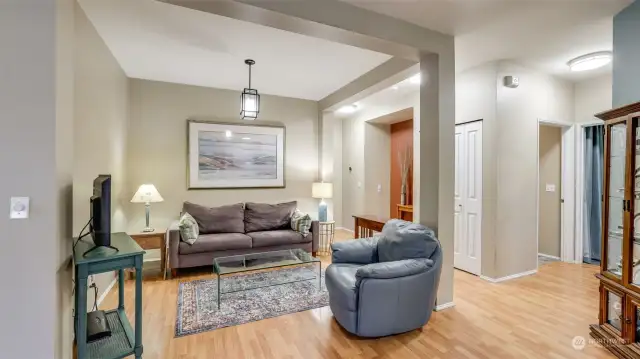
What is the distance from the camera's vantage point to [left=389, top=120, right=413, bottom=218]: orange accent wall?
20.4ft

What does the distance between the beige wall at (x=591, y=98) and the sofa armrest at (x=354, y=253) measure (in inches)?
146

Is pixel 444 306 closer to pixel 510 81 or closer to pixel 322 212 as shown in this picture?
pixel 322 212

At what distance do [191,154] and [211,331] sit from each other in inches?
114

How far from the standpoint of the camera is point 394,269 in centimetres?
239

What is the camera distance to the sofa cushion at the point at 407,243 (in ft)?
8.65

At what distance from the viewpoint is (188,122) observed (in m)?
4.67

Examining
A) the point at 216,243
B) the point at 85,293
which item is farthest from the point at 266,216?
the point at 85,293

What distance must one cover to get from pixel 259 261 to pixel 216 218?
4.09ft

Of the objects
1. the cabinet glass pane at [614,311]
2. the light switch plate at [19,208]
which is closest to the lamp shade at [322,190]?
the cabinet glass pane at [614,311]

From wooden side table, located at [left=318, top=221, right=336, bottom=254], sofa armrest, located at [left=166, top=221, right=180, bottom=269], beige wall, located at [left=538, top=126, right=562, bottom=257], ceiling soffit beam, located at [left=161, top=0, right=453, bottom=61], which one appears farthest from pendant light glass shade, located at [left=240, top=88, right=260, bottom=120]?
beige wall, located at [left=538, top=126, right=562, bottom=257]

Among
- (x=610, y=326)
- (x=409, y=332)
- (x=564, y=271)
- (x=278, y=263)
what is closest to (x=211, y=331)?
(x=278, y=263)

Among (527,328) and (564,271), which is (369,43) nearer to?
(527,328)

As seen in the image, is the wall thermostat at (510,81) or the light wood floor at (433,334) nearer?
the light wood floor at (433,334)

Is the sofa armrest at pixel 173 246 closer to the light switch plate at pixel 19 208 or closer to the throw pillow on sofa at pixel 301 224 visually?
the throw pillow on sofa at pixel 301 224
